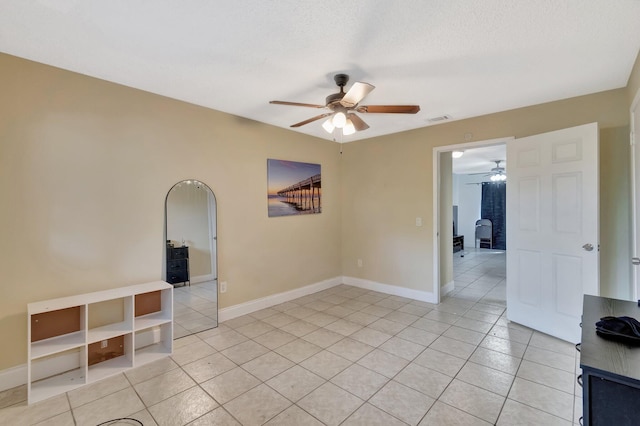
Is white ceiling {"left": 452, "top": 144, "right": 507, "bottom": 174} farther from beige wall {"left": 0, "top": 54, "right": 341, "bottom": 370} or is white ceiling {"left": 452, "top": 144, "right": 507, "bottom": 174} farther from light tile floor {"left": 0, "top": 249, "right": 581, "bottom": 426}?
beige wall {"left": 0, "top": 54, "right": 341, "bottom": 370}

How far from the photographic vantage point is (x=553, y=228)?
290 centimetres

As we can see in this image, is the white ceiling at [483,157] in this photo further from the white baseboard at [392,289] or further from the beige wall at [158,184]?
the white baseboard at [392,289]

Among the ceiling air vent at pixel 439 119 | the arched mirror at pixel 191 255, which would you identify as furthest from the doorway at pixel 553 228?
the arched mirror at pixel 191 255

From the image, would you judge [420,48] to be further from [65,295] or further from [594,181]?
[65,295]

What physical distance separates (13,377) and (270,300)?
2.38 m

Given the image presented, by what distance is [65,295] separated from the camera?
2.35m

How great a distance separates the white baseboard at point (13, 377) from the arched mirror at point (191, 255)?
3.56ft

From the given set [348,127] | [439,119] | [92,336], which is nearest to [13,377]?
[92,336]

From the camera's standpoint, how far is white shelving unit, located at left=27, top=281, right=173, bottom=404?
7.05ft

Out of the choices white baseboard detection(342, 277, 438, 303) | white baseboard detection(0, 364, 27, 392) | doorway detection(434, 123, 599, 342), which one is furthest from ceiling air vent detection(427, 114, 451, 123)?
white baseboard detection(0, 364, 27, 392)

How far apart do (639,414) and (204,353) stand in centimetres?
280

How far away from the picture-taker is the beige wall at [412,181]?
2.76 metres

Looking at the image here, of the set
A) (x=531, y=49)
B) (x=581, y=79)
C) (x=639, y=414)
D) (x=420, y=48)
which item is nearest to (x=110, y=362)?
(x=639, y=414)

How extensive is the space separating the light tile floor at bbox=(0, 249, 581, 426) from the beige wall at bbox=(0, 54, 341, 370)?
736 mm
